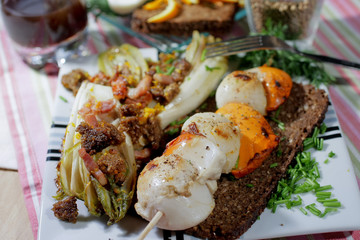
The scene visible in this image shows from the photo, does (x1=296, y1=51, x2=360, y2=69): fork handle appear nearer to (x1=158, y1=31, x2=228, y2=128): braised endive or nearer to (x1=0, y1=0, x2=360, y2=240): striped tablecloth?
(x1=0, y1=0, x2=360, y2=240): striped tablecloth

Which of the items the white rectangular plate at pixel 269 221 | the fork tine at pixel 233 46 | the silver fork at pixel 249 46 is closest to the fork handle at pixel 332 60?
the silver fork at pixel 249 46

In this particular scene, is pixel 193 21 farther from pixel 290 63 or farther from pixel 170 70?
pixel 290 63

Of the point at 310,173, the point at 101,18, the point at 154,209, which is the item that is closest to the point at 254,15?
the point at 101,18

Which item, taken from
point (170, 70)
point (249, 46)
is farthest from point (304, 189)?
point (170, 70)

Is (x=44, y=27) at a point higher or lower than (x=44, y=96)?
higher

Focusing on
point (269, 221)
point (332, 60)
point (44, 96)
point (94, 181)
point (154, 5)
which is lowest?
point (44, 96)

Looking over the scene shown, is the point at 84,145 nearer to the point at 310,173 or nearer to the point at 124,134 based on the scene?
the point at 124,134
